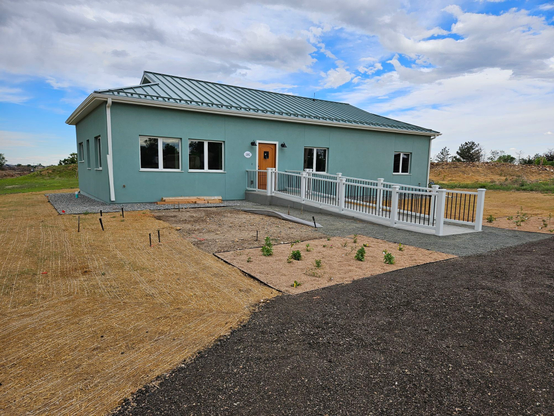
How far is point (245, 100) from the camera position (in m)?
14.8

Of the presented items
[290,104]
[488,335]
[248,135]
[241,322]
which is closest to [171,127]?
[248,135]

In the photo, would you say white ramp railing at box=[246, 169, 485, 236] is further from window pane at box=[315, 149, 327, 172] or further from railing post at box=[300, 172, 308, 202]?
window pane at box=[315, 149, 327, 172]

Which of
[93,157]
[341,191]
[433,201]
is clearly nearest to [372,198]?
[341,191]

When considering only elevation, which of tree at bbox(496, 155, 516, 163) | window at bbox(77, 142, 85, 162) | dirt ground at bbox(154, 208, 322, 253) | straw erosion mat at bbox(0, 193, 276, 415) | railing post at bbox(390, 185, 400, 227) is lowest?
straw erosion mat at bbox(0, 193, 276, 415)

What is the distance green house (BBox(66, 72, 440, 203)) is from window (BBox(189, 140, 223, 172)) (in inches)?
1.5

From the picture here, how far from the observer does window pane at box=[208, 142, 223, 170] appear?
512 inches

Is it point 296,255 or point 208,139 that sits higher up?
point 208,139

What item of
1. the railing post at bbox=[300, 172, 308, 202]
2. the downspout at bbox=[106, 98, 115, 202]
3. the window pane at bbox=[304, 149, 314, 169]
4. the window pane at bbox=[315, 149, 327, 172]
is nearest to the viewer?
the downspout at bbox=[106, 98, 115, 202]

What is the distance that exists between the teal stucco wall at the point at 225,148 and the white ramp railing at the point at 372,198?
1.37m

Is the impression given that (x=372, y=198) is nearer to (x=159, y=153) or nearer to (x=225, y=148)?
(x=225, y=148)

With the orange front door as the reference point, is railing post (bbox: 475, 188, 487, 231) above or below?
below

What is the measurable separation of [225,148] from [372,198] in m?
5.92

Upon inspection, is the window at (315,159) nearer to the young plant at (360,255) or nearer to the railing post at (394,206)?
the railing post at (394,206)

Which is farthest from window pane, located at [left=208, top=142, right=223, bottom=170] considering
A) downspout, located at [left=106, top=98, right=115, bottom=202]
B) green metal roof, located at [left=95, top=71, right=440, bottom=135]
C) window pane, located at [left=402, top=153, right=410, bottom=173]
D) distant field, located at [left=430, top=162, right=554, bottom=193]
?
distant field, located at [left=430, top=162, right=554, bottom=193]
